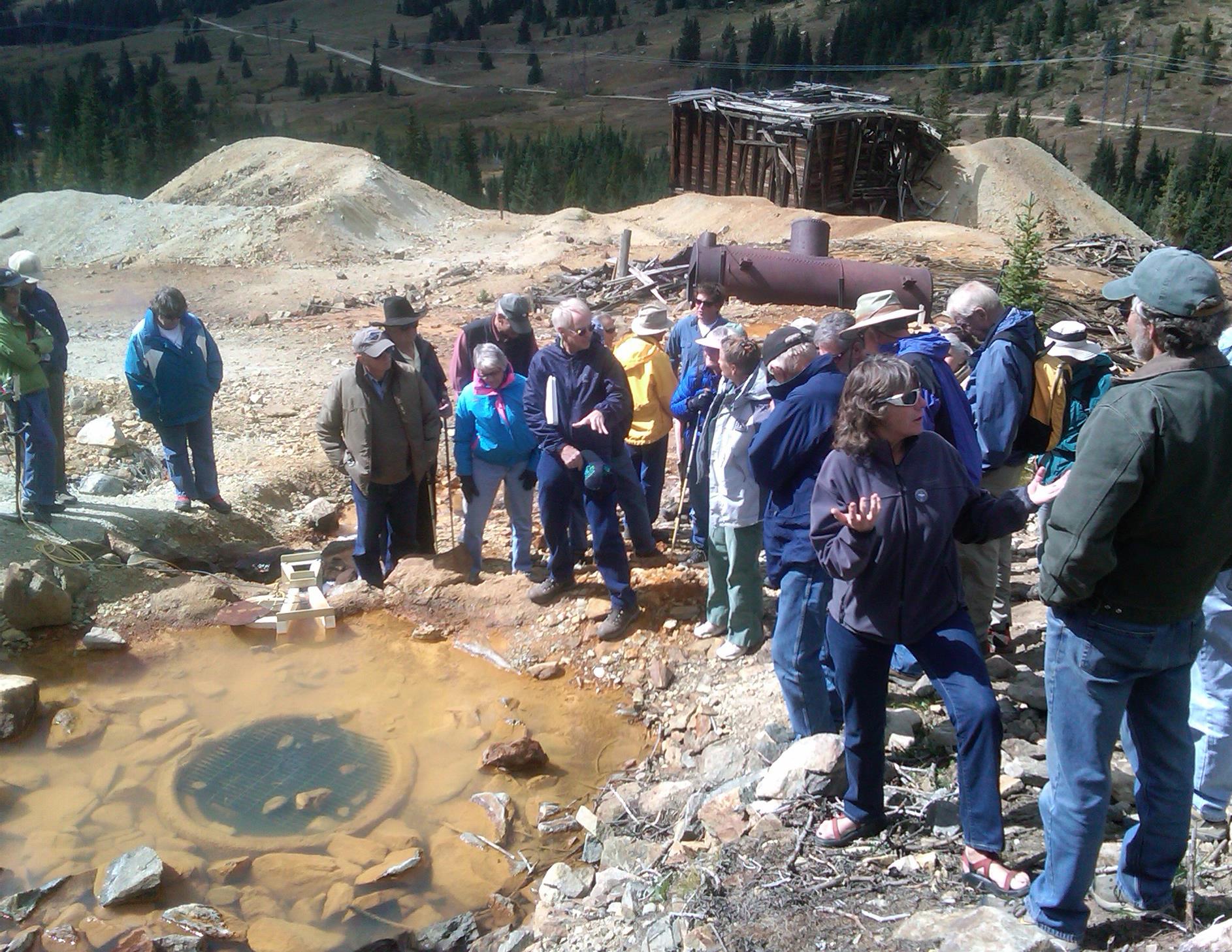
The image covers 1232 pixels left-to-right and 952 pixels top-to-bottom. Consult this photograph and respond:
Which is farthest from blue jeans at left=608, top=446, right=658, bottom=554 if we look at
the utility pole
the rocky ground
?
the utility pole

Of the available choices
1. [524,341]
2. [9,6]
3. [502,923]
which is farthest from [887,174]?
[9,6]

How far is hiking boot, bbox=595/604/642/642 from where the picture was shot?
6.20 meters

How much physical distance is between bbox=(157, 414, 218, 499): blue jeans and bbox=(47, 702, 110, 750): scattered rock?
93.4 inches

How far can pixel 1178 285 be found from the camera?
8.82 feet

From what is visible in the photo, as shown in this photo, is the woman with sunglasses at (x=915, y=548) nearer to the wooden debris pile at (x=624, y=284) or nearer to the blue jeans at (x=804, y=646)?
the blue jeans at (x=804, y=646)

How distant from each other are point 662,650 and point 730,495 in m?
1.25

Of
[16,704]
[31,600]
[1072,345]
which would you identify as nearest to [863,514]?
[1072,345]

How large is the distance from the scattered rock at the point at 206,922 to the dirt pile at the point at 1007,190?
22.5 metres

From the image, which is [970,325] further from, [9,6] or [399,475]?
[9,6]

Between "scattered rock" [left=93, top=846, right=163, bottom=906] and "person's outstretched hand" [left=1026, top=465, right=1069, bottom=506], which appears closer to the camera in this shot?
"person's outstretched hand" [left=1026, top=465, right=1069, bottom=506]

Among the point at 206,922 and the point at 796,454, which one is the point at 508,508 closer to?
the point at 796,454

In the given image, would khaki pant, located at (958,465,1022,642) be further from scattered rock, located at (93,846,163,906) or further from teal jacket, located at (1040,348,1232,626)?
scattered rock, located at (93,846,163,906)

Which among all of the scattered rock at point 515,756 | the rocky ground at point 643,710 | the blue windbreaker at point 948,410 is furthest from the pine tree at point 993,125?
the scattered rock at point 515,756

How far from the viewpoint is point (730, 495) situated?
17.2 ft
